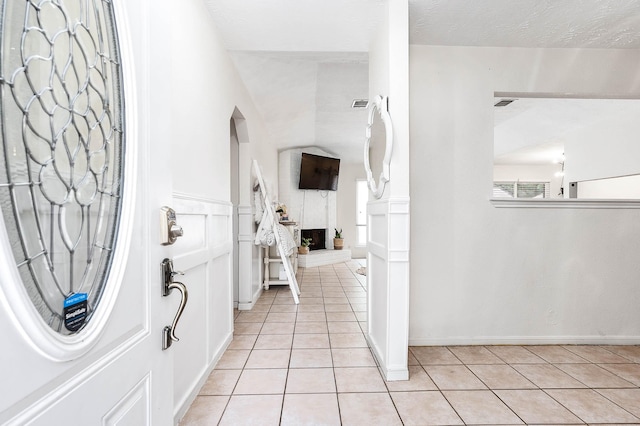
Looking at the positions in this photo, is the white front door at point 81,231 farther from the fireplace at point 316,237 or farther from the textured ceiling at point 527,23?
the fireplace at point 316,237

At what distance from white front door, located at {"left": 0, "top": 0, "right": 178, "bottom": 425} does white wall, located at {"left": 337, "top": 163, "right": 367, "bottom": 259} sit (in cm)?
735

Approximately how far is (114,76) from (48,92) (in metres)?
0.18

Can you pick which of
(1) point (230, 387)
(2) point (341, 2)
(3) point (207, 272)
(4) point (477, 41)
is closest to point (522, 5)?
(4) point (477, 41)

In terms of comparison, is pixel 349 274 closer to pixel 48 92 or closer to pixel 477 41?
pixel 477 41

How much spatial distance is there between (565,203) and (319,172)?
4.84 meters

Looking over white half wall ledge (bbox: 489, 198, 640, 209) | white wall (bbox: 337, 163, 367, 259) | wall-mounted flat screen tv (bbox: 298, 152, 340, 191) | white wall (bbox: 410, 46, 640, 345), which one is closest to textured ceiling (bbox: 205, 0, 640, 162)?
white wall (bbox: 410, 46, 640, 345)

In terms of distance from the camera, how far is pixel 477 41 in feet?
8.55

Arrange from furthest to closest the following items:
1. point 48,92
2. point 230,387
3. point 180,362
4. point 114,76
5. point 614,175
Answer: point 614,175 → point 230,387 → point 180,362 → point 114,76 → point 48,92

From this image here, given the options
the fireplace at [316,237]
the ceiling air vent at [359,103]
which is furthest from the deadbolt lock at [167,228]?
the fireplace at [316,237]

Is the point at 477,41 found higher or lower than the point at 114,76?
higher

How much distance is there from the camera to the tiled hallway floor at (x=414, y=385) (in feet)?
5.74

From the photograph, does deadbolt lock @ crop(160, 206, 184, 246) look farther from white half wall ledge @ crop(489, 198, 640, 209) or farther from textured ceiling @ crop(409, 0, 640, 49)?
white half wall ledge @ crop(489, 198, 640, 209)

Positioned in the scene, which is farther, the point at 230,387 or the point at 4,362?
the point at 230,387

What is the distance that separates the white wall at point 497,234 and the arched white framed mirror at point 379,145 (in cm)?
33
